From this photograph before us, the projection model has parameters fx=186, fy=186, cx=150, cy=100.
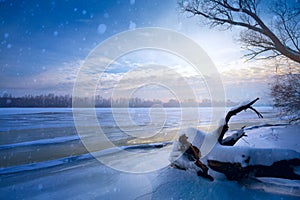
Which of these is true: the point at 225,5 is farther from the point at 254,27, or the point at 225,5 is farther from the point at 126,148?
the point at 126,148

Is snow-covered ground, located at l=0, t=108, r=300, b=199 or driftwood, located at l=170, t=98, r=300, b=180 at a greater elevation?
driftwood, located at l=170, t=98, r=300, b=180

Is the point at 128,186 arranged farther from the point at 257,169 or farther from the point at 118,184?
the point at 257,169

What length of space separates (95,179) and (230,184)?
3451mm

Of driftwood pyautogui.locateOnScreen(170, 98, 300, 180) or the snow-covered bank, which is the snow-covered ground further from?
driftwood pyautogui.locateOnScreen(170, 98, 300, 180)

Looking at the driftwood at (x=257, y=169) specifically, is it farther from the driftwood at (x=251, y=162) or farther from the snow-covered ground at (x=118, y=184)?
the snow-covered ground at (x=118, y=184)

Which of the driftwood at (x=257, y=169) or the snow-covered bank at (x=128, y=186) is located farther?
the snow-covered bank at (x=128, y=186)

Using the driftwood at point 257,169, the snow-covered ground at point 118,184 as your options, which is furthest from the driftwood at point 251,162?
the snow-covered ground at point 118,184

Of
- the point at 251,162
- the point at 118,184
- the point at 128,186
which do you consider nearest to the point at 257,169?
the point at 251,162

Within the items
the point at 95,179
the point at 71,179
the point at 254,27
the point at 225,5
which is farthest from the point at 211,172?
the point at 225,5

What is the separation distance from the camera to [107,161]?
22.7ft

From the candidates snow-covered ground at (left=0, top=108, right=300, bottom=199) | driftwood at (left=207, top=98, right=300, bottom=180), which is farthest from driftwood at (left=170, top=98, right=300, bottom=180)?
snow-covered ground at (left=0, top=108, right=300, bottom=199)

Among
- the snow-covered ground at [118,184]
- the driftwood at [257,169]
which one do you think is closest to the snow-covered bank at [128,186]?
the snow-covered ground at [118,184]

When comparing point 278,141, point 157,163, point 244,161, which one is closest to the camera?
point 244,161

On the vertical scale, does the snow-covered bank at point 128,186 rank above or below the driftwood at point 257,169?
below
